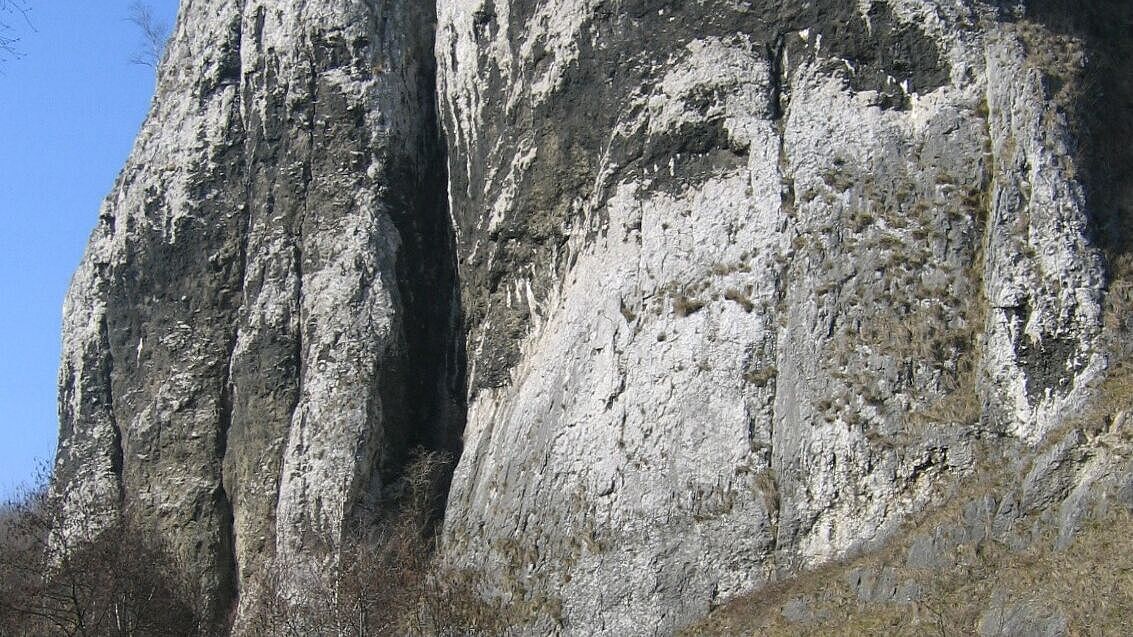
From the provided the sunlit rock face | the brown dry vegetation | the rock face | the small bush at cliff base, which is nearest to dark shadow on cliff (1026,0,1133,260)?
the rock face

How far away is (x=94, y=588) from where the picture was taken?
22.5m

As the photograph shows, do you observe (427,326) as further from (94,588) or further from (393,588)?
(94,588)

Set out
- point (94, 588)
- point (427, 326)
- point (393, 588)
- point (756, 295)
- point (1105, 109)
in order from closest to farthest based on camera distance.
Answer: point (1105, 109) → point (756, 295) → point (393, 588) → point (94, 588) → point (427, 326)

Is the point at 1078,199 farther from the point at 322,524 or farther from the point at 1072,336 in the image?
the point at 322,524

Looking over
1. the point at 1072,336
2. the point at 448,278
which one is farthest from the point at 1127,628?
the point at 448,278

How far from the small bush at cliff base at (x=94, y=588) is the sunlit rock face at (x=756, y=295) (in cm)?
650

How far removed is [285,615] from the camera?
71.6 ft

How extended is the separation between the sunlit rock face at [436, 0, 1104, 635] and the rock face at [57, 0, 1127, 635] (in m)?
0.05

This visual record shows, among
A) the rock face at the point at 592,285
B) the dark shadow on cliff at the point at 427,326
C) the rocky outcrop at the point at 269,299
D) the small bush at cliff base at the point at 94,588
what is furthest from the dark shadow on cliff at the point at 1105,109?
the small bush at cliff base at the point at 94,588

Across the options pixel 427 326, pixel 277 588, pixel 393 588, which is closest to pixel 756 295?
pixel 393 588

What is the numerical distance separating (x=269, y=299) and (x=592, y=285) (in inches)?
334

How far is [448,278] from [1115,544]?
16.2 meters

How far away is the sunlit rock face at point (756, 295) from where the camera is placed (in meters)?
17.8

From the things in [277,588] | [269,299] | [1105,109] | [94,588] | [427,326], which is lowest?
[277,588]
